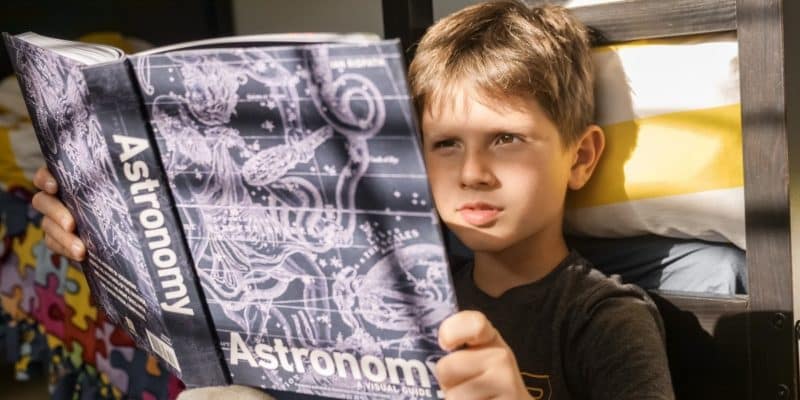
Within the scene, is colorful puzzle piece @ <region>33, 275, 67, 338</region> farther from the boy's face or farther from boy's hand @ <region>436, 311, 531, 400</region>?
boy's hand @ <region>436, 311, 531, 400</region>

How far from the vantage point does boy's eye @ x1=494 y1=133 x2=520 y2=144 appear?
1025 millimetres

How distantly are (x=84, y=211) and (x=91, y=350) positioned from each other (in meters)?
1.01

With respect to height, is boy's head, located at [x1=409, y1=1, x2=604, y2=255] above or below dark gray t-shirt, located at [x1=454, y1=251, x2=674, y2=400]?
above

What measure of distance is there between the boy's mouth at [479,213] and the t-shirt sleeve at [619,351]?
0.53 feet

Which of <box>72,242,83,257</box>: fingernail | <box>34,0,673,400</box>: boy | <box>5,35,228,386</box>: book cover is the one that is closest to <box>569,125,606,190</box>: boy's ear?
<box>34,0,673,400</box>: boy

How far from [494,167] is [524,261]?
0.16 metres

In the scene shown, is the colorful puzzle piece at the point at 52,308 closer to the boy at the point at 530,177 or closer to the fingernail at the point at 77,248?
the fingernail at the point at 77,248

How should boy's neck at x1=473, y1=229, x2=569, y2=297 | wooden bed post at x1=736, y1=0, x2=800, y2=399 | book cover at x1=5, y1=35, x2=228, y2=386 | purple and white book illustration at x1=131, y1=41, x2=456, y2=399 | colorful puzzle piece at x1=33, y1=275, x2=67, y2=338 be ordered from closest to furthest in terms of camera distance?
purple and white book illustration at x1=131, y1=41, x2=456, y2=399
book cover at x1=5, y1=35, x2=228, y2=386
wooden bed post at x1=736, y1=0, x2=800, y2=399
boy's neck at x1=473, y1=229, x2=569, y2=297
colorful puzzle piece at x1=33, y1=275, x2=67, y2=338

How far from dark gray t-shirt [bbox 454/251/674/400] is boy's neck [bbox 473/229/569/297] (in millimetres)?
15

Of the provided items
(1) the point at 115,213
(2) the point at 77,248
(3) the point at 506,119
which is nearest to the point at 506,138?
(3) the point at 506,119

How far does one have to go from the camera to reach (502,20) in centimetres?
109

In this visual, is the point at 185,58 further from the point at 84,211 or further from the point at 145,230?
the point at 84,211

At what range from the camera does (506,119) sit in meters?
1.02

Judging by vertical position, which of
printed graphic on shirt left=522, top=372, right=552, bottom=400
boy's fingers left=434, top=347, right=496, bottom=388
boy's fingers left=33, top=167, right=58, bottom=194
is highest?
boy's fingers left=33, top=167, right=58, bottom=194
